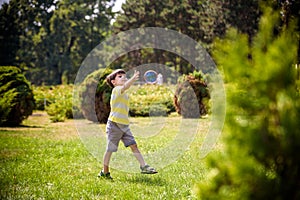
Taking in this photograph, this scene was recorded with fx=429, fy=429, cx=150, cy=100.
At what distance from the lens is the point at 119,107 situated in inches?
277

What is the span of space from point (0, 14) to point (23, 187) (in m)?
52.7

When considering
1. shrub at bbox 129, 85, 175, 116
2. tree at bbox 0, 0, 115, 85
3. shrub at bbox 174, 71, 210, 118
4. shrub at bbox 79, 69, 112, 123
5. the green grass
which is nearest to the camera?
the green grass

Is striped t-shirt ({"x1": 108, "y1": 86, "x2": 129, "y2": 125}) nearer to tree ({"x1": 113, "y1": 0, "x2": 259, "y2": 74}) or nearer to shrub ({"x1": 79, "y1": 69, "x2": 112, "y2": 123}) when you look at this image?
shrub ({"x1": 79, "y1": 69, "x2": 112, "y2": 123})

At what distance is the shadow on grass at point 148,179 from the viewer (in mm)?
6528

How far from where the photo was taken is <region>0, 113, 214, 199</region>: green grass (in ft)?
19.1

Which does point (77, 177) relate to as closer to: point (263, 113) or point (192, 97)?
point (263, 113)

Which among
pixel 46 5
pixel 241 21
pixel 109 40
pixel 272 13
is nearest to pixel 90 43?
pixel 109 40

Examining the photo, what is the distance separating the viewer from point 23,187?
6.31 meters

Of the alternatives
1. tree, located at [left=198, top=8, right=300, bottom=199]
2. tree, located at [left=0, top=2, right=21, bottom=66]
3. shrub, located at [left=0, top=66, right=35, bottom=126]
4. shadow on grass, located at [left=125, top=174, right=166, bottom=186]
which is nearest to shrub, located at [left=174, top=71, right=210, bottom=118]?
shrub, located at [left=0, top=66, right=35, bottom=126]

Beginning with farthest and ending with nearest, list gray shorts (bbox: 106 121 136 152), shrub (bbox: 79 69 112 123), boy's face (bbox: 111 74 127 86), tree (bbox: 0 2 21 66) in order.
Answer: tree (bbox: 0 2 21 66) < shrub (bbox: 79 69 112 123) < boy's face (bbox: 111 74 127 86) < gray shorts (bbox: 106 121 136 152)

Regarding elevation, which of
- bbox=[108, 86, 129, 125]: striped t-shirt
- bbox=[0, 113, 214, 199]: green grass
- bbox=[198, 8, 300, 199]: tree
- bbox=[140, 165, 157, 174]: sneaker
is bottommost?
bbox=[0, 113, 214, 199]: green grass

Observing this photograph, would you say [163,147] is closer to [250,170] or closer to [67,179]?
[67,179]

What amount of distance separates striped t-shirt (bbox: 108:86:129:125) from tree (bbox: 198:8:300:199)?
5.04 m

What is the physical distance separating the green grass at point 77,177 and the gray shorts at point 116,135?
55 cm
